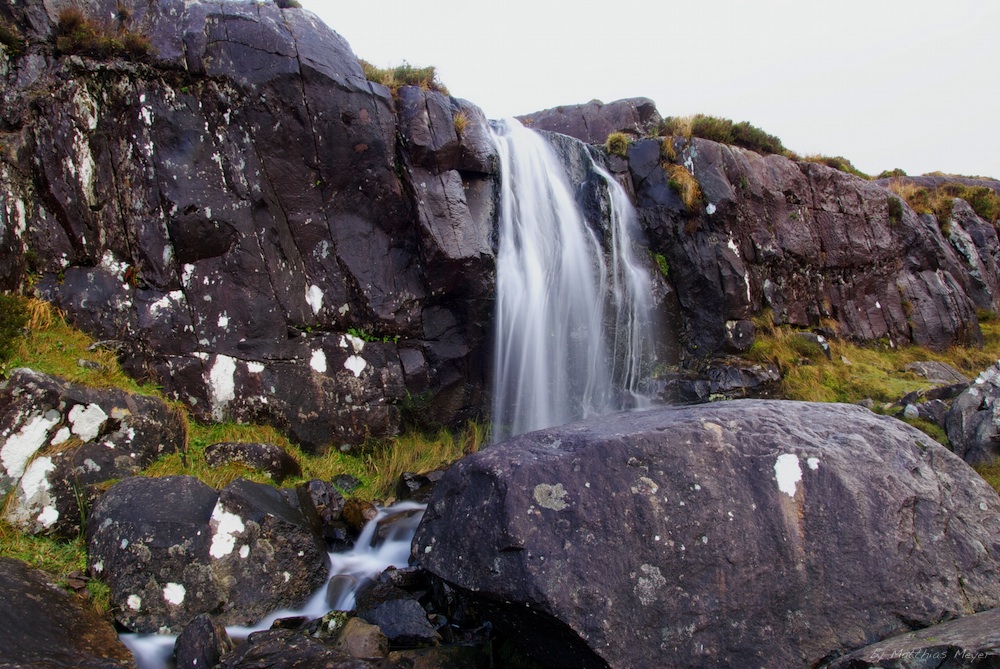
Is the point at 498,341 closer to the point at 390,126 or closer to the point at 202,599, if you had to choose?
the point at 390,126

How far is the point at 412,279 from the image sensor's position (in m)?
9.05

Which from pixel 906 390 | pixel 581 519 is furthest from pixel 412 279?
pixel 906 390

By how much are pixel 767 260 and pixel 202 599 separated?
472 inches

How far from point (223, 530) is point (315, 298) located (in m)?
3.88

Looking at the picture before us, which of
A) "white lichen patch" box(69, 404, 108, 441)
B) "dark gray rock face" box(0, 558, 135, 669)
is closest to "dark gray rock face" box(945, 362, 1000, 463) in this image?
"dark gray rock face" box(0, 558, 135, 669)

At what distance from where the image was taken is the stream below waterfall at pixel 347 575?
16.0 ft

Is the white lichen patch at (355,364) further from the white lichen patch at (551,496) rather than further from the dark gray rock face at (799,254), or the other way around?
the dark gray rock face at (799,254)

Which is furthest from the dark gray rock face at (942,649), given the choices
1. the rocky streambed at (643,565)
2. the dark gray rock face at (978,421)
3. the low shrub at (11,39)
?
the low shrub at (11,39)

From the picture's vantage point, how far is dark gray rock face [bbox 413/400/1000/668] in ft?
12.7

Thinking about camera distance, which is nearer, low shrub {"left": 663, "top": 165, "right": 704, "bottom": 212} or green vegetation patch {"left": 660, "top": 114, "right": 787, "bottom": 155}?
low shrub {"left": 663, "top": 165, "right": 704, "bottom": 212}

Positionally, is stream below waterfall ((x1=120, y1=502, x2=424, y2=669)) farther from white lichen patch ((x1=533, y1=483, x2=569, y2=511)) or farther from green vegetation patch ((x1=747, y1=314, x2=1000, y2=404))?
green vegetation patch ((x1=747, y1=314, x2=1000, y2=404))

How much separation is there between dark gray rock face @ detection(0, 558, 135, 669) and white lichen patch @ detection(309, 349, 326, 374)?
155 inches

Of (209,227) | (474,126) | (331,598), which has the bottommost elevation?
(331,598)

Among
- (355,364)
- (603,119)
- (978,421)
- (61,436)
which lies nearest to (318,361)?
(355,364)
